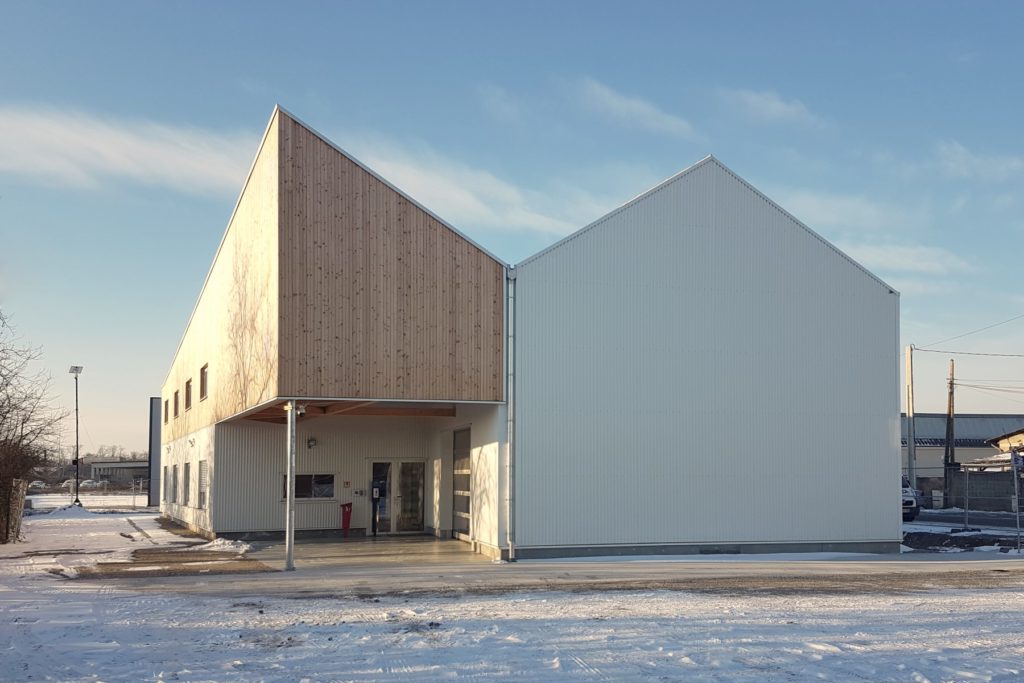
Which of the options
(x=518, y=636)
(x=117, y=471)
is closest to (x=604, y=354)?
(x=518, y=636)

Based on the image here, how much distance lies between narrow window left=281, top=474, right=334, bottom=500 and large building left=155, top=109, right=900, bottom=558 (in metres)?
3.43

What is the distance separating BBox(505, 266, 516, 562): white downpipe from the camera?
65.1 ft

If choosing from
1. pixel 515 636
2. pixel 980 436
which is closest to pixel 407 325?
pixel 515 636

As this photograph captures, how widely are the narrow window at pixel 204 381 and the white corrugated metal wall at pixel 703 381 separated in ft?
46.9

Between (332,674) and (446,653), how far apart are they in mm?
1472

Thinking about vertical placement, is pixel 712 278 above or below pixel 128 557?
above

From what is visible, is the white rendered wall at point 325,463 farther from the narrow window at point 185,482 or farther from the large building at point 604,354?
the narrow window at point 185,482

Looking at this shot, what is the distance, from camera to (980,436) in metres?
73.9

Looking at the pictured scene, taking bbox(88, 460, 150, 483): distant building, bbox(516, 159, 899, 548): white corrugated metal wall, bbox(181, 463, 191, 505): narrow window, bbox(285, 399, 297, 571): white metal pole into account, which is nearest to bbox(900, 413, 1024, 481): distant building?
bbox(516, 159, 899, 548): white corrugated metal wall

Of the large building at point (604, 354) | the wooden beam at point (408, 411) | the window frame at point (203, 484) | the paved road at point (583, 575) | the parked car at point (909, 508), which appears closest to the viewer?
the paved road at point (583, 575)

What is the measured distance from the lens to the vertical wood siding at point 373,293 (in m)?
18.9

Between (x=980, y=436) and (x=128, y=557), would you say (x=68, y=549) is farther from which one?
(x=980, y=436)

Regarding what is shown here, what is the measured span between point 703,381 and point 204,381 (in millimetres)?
17932

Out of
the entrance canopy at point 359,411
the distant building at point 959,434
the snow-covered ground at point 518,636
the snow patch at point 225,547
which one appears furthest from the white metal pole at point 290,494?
the distant building at point 959,434
